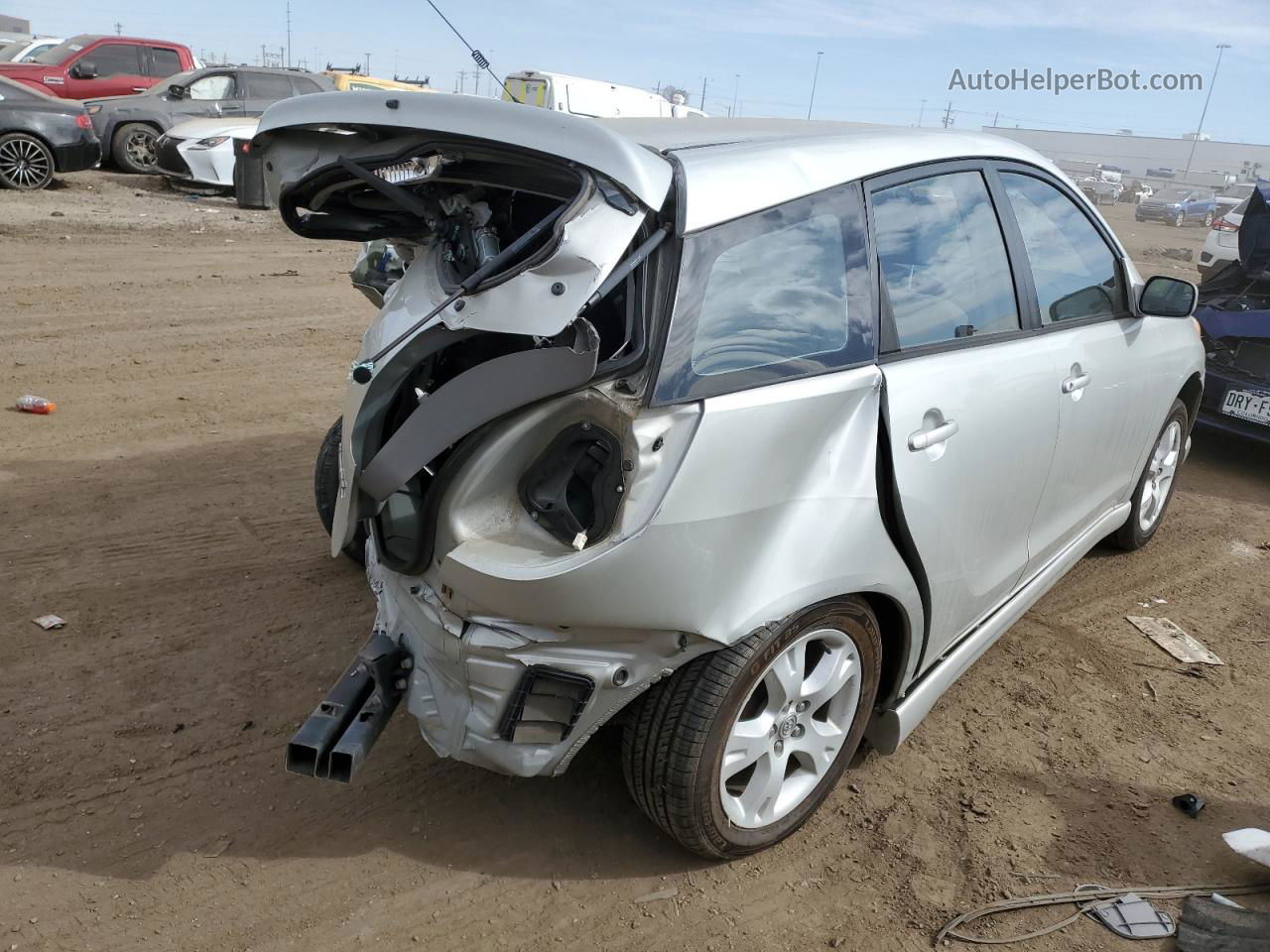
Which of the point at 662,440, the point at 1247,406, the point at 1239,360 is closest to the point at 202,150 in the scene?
the point at 1239,360

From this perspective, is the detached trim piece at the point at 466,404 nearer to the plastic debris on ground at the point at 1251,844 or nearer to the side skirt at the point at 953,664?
the side skirt at the point at 953,664

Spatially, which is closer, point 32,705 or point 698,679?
point 698,679

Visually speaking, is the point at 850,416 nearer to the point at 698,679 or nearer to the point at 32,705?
the point at 698,679

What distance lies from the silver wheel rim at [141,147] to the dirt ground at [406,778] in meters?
11.9

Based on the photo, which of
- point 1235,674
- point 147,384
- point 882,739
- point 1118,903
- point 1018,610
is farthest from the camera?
point 147,384

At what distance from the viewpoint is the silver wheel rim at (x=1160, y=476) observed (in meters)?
4.72

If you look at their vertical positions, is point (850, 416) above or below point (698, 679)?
above

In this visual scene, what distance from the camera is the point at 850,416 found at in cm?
256

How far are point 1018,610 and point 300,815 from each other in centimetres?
244

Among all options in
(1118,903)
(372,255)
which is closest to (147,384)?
(372,255)

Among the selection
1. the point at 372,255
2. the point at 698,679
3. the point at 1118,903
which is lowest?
the point at 1118,903

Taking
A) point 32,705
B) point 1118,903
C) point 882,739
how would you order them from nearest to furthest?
point 1118,903, point 882,739, point 32,705

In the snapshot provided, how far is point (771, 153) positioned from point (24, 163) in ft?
44.4

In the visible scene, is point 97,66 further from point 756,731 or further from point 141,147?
point 756,731
